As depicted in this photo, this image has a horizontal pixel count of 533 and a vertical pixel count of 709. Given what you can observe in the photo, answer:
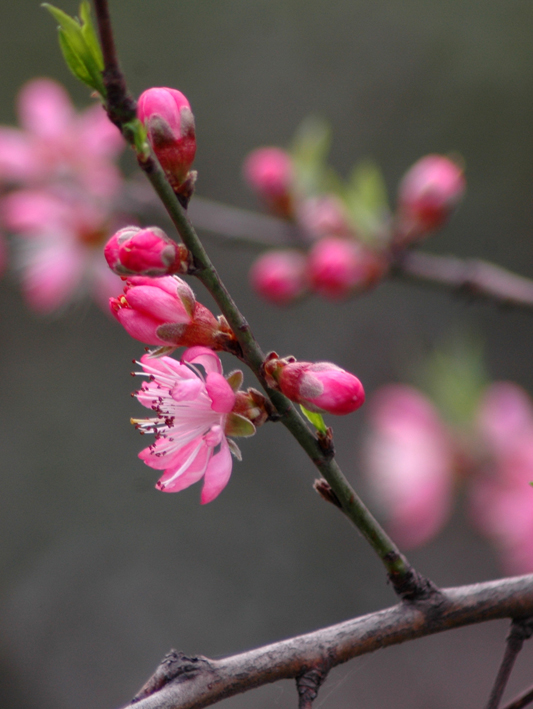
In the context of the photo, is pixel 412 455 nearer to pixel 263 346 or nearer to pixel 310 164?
pixel 310 164

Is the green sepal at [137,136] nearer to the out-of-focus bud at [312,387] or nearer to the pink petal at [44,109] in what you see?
the out-of-focus bud at [312,387]

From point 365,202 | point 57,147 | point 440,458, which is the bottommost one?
point 440,458

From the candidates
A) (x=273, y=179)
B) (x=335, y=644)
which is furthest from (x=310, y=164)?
(x=335, y=644)

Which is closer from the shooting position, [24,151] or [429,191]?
[429,191]

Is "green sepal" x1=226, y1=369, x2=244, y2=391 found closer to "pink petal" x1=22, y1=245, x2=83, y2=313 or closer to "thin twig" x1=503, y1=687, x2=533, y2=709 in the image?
"thin twig" x1=503, y1=687, x2=533, y2=709

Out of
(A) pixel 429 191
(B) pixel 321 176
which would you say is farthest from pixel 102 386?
(A) pixel 429 191

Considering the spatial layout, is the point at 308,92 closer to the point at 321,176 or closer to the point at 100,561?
the point at 321,176

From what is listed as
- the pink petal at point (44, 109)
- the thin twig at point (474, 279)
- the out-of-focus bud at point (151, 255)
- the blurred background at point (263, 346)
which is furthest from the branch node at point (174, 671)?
the blurred background at point (263, 346)

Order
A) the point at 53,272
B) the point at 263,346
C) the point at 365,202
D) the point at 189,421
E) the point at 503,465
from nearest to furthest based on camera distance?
the point at 189,421, the point at 365,202, the point at 503,465, the point at 53,272, the point at 263,346
